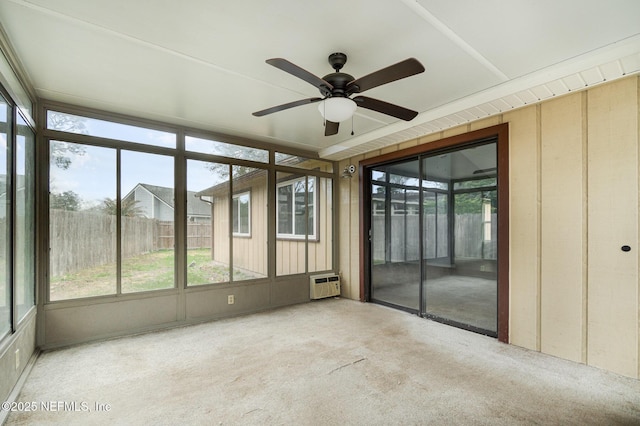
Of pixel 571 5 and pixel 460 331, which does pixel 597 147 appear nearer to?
pixel 571 5

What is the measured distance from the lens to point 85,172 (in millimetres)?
3490

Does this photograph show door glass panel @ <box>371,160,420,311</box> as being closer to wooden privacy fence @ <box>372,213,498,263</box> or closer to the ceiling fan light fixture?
wooden privacy fence @ <box>372,213,498,263</box>

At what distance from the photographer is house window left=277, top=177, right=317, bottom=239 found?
5.23 m

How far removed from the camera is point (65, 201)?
337cm

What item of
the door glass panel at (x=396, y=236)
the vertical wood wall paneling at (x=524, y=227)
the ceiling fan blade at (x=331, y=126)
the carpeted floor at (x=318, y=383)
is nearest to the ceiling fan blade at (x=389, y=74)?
the ceiling fan blade at (x=331, y=126)

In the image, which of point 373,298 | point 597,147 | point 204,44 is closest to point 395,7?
point 204,44

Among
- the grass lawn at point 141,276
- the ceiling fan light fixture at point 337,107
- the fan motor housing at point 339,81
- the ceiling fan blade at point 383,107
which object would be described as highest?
the fan motor housing at point 339,81

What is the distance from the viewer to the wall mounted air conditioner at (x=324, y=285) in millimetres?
5332

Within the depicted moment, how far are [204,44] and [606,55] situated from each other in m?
3.27

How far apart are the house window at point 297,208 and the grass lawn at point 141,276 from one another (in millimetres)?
1197

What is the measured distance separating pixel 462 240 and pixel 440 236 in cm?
32

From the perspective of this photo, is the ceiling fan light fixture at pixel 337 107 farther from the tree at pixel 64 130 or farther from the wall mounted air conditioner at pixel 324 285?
the wall mounted air conditioner at pixel 324 285

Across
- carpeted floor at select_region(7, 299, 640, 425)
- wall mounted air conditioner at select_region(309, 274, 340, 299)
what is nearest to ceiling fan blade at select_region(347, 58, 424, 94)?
carpeted floor at select_region(7, 299, 640, 425)

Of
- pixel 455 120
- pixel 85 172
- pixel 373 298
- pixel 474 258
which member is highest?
pixel 455 120
